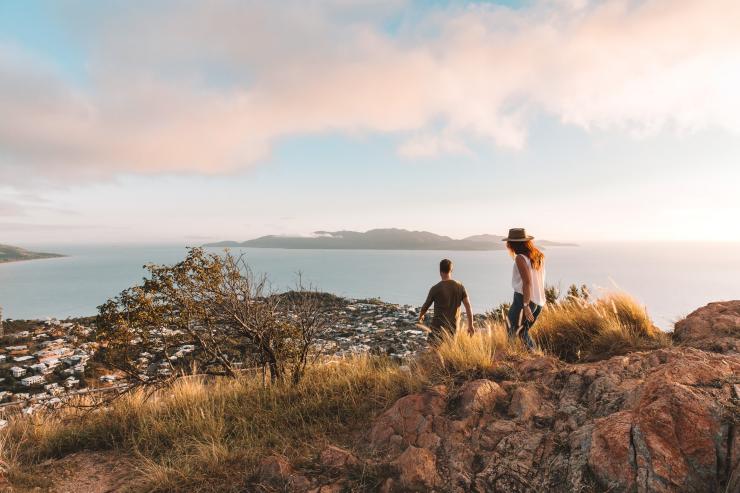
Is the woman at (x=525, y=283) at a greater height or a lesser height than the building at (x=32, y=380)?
greater

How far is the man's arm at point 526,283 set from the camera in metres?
6.57

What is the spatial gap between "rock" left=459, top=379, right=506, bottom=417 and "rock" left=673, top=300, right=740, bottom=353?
340cm

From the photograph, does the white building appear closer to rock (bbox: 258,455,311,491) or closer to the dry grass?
the dry grass

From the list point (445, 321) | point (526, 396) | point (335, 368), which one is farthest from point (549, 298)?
point (526, 396)

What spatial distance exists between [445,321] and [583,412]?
13.1ft

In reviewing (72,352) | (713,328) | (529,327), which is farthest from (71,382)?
(713,328)

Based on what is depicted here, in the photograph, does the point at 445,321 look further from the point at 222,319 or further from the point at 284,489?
the point at 284,489

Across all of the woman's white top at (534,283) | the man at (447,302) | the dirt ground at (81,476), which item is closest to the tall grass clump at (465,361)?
the woman's white top at (534,283)

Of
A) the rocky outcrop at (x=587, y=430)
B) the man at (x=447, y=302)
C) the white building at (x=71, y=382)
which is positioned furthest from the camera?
the white building at (x=71, y=382)

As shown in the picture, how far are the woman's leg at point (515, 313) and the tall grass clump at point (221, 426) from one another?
241 centimetres

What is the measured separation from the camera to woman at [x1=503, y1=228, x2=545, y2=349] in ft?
22.0

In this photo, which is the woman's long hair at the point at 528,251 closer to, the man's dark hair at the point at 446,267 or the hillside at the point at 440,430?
the man's dark hair at the point at 446,267

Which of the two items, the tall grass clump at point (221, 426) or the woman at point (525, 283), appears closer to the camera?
the tall grass clump at point (221, 426)

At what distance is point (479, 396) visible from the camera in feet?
13.6
